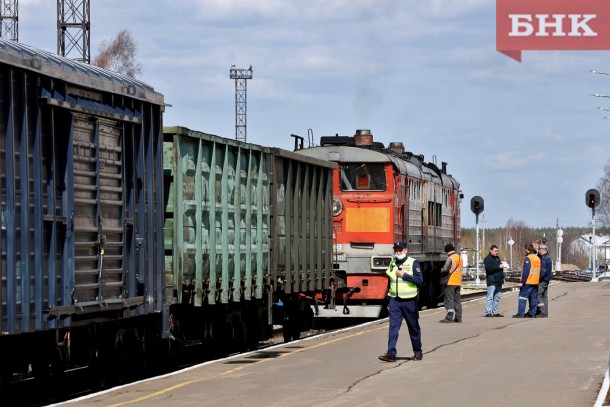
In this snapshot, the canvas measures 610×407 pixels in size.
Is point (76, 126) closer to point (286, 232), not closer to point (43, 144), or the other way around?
point (43, 144)

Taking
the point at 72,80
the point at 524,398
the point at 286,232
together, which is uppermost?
the point at 72,80

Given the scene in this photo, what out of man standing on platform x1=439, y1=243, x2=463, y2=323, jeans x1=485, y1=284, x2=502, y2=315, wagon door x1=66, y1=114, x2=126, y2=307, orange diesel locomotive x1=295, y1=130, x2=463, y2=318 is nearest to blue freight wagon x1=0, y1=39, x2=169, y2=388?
wagon door x1=66, y1=114, x2=126, y2=307

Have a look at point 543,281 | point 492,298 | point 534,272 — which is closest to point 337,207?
point 492,298

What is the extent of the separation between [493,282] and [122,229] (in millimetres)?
14208

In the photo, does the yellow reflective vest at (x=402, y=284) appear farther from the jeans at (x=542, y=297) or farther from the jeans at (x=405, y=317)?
the jeans at (x=542, y=297)

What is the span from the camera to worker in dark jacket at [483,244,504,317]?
28.1 metres

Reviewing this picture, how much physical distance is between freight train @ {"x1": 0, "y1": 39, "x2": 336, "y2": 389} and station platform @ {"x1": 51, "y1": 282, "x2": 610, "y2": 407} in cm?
80

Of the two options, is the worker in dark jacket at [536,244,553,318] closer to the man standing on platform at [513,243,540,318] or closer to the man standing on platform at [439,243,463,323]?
the man standing on platform at [513,243,540,318]

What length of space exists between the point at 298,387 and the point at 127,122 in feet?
12.3

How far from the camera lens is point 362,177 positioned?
2839 centimetres

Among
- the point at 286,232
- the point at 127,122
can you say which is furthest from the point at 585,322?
the point at 127,122

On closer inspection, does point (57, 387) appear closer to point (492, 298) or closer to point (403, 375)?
point (403, 375)

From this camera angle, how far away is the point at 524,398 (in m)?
13.5

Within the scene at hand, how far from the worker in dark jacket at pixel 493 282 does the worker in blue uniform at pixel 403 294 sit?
35.4ft
